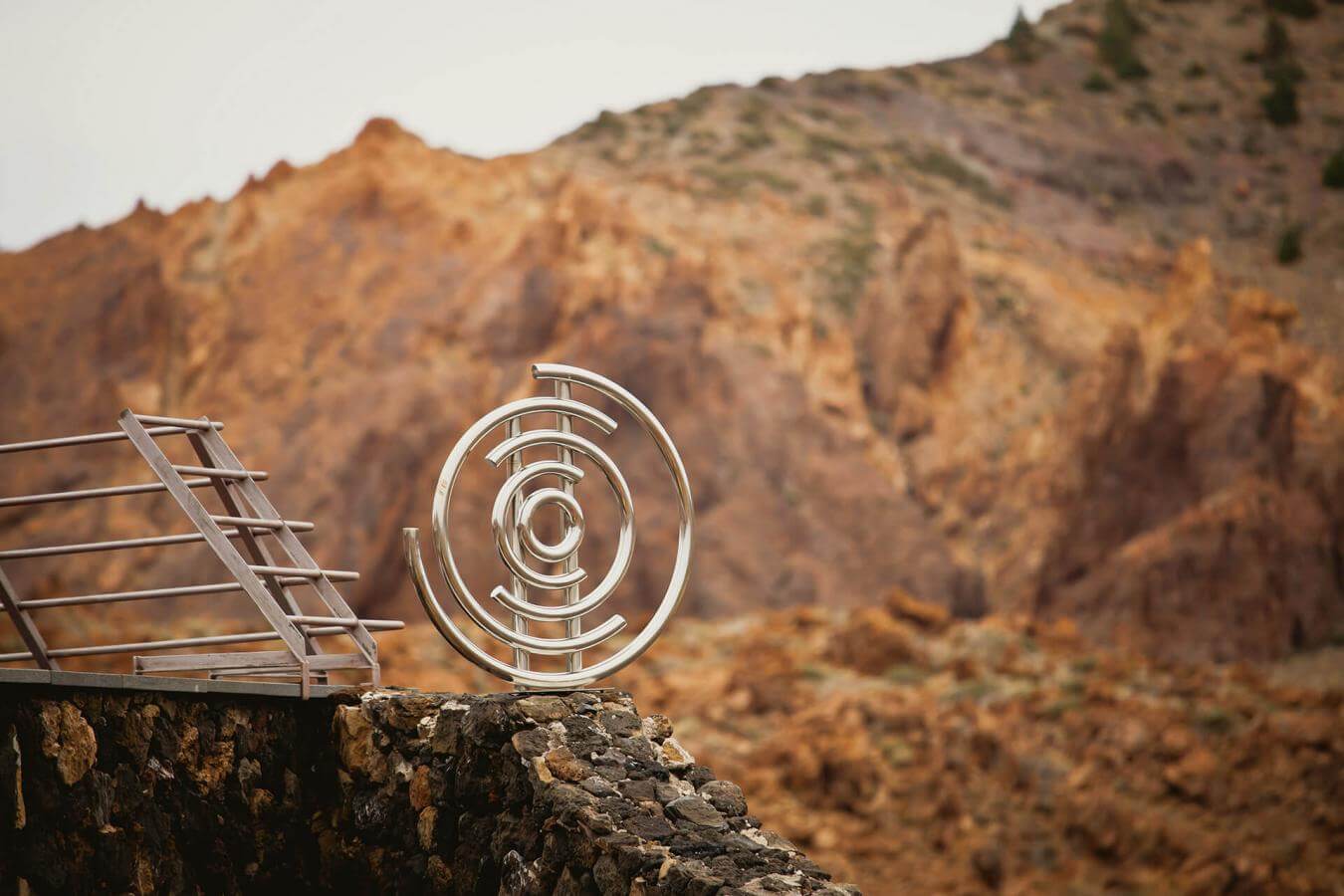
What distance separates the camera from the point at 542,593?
19.1m

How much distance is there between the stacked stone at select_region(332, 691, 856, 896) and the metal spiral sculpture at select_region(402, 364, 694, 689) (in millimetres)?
164

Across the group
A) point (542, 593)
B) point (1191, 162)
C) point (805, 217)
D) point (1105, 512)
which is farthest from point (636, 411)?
point (1191, 162)

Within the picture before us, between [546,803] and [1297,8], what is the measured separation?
4729 cm

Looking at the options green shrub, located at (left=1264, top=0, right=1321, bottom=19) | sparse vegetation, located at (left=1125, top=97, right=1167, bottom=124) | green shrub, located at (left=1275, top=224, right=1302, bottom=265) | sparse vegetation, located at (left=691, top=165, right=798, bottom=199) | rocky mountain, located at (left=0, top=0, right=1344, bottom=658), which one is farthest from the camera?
green shrub, located at (left=1264, top=0, right=1321, bottom=19)

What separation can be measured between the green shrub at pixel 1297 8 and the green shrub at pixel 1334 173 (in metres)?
10.3

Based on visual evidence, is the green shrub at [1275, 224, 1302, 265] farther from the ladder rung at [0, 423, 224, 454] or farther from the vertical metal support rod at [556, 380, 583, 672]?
the ladder rung at [0, 423, 224, 454]

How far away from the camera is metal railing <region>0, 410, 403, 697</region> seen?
522 centimetres

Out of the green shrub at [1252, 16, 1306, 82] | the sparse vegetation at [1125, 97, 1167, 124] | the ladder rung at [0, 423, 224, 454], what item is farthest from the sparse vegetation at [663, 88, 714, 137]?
the ladder rung at [0, 423, 224, 454]

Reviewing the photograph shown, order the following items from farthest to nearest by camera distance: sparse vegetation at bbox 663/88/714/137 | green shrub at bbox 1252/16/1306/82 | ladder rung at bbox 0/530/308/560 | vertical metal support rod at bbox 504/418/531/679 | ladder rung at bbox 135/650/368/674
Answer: green shrub at bbox 1252/16/1306/82, sparse vegetation at bbox 663/88/714/137, ladder rung at bbox 135/650/368/674, vertical metal support rod at bbox 504/418/531/679, ladder rung at bbox 0/530/308/560

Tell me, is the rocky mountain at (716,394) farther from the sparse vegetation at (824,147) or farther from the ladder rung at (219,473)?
the ladder rung at (219,473)

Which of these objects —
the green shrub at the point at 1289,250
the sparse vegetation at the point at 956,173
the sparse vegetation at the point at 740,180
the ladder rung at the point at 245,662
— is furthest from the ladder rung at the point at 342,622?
the green shrub at the point at 1289,250

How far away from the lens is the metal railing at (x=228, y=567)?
5.22 metres

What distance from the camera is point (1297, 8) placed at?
4600 centimetres

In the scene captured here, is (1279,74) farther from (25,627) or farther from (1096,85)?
(25,627)
